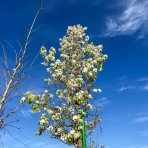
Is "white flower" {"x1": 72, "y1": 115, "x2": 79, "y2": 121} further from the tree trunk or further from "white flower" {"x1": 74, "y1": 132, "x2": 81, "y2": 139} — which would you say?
the tree trunk

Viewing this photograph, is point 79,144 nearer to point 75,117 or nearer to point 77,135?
point 77,135

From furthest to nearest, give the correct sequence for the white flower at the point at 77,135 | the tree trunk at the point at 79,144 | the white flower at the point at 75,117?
the white flower at the point at 75,117 < the tree trunk at the point at 79,144 < the white flower at the point at 77,135

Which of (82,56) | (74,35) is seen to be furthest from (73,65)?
(74,35)

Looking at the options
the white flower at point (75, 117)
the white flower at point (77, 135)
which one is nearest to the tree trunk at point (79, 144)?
the white flower at point (77, 135)

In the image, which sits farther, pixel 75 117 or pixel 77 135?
pixel 75 117

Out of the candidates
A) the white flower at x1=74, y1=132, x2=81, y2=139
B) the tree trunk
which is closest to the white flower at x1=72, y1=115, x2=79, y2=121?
Result: the white flower at x1=74, y1=132, x2=81, y2=139

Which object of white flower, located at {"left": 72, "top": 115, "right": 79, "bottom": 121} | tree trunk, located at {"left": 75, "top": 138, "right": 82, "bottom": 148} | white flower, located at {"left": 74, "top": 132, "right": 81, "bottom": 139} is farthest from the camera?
white flower, located at {"left": 72, "top": 115, "right": 79, "bottom": 121}

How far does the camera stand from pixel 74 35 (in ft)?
108

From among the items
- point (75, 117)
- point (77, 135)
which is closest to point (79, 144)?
point (77, 135)

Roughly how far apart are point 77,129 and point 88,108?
80.6 inches

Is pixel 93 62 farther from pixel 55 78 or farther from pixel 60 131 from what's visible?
pixel 60 131

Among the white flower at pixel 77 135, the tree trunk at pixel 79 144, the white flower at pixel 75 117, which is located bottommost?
the tree trunk at pixel 79 144

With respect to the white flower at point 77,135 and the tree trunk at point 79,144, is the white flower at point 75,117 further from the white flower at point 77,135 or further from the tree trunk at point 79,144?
the tree trunk at point 79,144

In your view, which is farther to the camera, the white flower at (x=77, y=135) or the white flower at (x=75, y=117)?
the white flower at (x=75, y=117)
